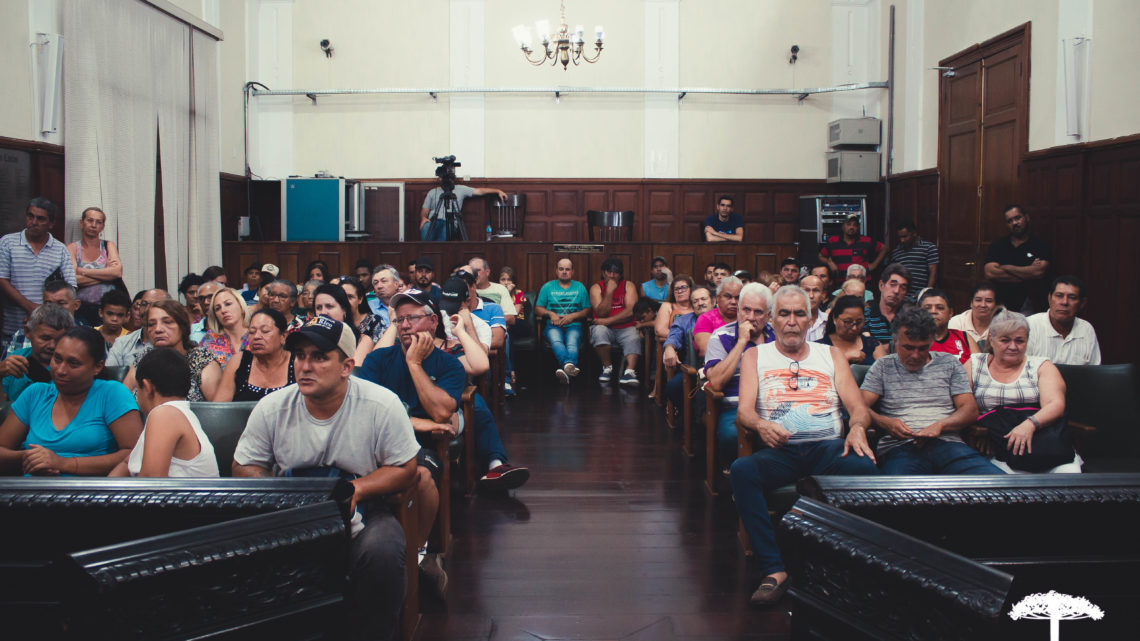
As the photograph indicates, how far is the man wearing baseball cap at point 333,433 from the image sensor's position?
94.3 inches

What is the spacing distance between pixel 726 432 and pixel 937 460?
0.96 m

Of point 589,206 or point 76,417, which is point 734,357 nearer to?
point 76,417

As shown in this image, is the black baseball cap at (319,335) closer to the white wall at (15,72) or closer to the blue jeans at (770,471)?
the blue jeans at (770,471)

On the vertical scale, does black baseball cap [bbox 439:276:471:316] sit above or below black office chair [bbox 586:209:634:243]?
below

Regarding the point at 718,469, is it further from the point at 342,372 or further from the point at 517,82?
the point at 517,82

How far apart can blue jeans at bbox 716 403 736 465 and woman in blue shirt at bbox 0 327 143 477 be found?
2441 millimetres

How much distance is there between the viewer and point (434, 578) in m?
2.93

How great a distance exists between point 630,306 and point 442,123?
4394 mm

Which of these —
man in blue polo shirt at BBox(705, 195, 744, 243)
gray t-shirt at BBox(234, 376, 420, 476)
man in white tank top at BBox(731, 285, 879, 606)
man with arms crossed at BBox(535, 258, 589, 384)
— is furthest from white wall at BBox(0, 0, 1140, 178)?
gray t-shirt at BBox(234, 376, 420, 476)

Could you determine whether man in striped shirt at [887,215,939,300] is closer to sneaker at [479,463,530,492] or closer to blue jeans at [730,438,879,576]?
sneaker at [479,463,530,492]

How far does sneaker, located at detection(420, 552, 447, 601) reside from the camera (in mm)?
2930

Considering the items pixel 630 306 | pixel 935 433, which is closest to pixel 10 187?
pixel 630 306

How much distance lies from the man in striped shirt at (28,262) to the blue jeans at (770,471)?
193 inches

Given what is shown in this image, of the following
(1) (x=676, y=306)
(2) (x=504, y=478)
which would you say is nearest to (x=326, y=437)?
(2) (x=504, y=478)
